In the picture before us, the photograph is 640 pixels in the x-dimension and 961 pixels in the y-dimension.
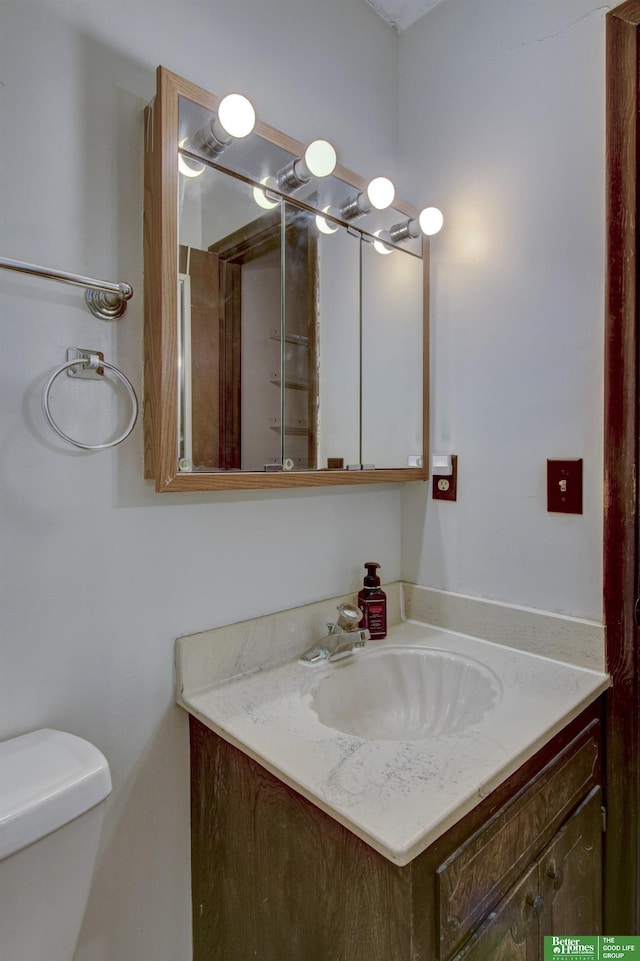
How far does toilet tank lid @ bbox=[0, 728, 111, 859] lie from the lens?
646mm

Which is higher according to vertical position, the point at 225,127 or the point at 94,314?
the point at 225,127

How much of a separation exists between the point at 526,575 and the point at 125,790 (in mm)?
970

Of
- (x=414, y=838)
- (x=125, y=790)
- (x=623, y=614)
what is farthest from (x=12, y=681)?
(x=623, y=614)

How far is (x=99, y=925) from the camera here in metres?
0.90

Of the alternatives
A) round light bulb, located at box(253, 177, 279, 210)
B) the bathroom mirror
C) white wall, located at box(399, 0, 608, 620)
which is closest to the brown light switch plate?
white wall, located at box(399, 0, 608, 620)

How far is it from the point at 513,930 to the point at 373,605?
0.64m

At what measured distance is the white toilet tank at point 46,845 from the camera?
0.65m

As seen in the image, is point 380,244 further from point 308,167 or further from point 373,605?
point 373,605

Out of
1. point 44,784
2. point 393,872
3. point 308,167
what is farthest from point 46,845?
point 308,167

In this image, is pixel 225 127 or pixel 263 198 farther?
pixel 263 198

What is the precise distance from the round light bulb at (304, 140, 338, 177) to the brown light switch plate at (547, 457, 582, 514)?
82cm

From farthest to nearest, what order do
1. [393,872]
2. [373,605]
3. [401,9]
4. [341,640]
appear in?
1. [401,9]
2. [373,605]
3. [341,640]
4. [393,872]

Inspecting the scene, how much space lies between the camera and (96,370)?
0.87 m

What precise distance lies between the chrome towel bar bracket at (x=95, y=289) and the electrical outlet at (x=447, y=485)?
882 millimetres
